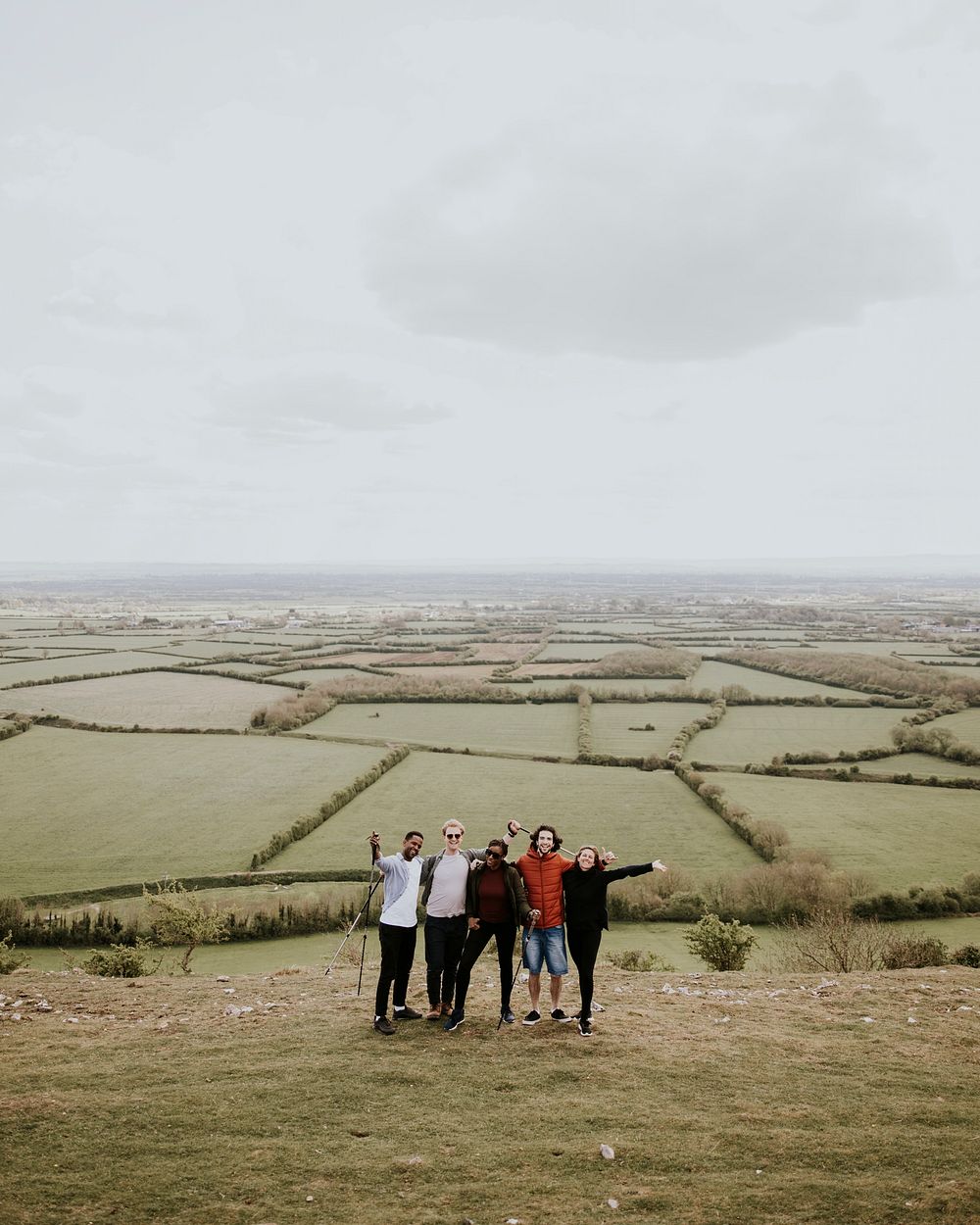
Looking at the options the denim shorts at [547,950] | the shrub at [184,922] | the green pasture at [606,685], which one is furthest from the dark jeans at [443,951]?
the green pasture at [606,685]

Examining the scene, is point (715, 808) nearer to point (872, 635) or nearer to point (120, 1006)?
point (120, 1006)

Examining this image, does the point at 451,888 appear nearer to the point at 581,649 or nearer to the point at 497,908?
Answer: the point at 497,908

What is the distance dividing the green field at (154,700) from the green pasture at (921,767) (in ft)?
162

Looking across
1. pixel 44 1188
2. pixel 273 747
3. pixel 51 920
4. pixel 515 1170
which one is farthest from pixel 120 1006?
pixel 273 747

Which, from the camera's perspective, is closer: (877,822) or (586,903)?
(586,903)

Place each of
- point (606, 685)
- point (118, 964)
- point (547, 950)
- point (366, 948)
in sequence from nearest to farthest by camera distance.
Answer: point (547, 950) → point (118, 964) → point (366, 948) → point (606, 685)

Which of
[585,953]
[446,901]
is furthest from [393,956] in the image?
[585,953]

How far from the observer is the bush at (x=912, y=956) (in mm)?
18000

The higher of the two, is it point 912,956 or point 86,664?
point 912,956

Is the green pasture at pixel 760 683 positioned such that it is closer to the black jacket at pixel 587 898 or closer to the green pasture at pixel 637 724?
the green pasture at pixel 637 724

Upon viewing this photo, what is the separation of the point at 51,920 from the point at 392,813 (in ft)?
57.8

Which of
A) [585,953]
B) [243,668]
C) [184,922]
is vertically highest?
[585,953]

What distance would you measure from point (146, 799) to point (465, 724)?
28980mm

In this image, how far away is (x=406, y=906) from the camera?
466 inches
